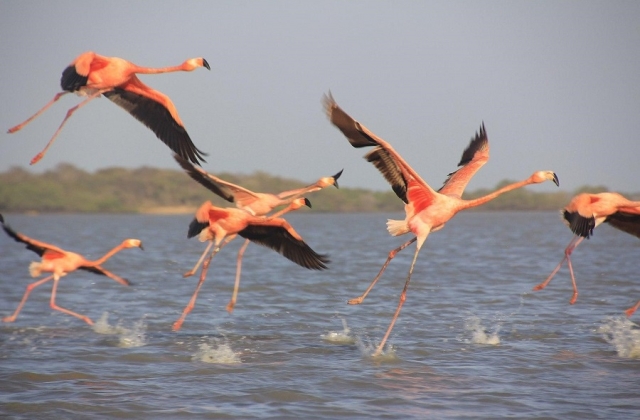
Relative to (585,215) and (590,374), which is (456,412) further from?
(585,215)

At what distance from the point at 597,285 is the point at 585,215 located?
7724 mm

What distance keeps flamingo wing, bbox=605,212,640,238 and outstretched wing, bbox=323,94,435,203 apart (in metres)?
2.30

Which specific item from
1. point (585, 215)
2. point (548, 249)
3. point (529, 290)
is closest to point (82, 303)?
point (529, 290)

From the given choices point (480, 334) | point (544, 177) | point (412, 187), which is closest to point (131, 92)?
point (412, 187)

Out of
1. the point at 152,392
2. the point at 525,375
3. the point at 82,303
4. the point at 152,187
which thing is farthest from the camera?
the point at 152,187

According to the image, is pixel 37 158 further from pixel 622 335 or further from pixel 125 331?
pixel 622 335

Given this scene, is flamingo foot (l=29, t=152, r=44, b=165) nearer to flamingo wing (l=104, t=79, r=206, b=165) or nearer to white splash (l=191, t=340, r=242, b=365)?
flamingo wing (l=104, t=79, r=206, b=165)

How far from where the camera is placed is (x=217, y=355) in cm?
1005

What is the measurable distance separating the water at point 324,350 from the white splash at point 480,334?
37mm

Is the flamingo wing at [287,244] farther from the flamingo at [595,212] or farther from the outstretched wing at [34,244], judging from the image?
the flamingo at [595,212]

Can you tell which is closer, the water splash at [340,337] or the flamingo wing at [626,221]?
the flamingo wing at [626,221]

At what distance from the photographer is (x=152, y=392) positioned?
8547mm

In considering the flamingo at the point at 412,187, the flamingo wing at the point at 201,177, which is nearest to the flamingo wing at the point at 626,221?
the flamingo at the point at 412,187

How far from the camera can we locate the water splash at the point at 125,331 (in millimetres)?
10914
